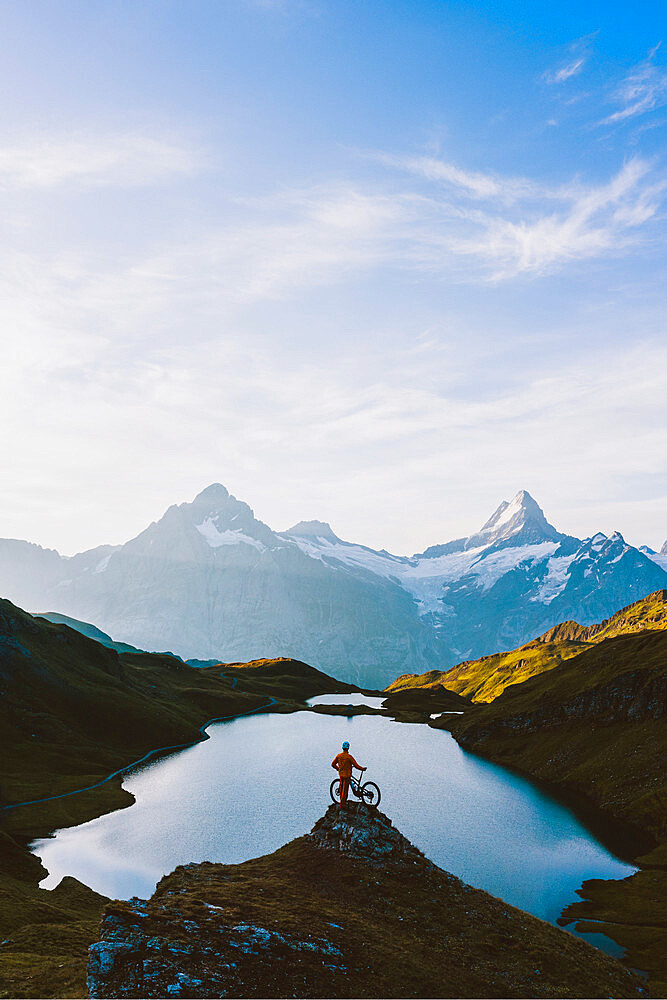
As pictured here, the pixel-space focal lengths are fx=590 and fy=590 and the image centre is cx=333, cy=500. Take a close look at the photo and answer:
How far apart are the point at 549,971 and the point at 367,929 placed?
38.8 ft

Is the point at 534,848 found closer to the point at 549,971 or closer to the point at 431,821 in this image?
the point at 431,821

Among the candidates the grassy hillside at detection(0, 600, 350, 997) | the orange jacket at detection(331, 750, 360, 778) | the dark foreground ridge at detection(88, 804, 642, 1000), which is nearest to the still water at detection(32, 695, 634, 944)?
the grassy hillside at detection(0, 600, 350, 997)

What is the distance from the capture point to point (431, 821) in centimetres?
8581

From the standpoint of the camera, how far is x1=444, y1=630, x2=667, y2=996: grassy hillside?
196 feet

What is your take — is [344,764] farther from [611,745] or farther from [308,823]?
[611,745]

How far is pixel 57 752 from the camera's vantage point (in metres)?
116

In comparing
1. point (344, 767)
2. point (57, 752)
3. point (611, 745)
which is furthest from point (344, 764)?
point (57, 752)

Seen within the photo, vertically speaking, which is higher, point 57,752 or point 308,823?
point 57,752

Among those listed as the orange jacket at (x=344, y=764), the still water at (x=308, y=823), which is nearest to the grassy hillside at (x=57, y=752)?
the still water at (x=308, y=823)

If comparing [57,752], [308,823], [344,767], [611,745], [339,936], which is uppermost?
[57,752]

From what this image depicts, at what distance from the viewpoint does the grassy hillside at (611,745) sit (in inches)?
2354

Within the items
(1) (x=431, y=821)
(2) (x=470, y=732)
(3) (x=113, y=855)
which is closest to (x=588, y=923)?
(1) (x=431, y=821)

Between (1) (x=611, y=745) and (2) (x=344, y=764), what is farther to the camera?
(1) (x=611, y=745)

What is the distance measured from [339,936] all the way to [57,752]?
102708 millimetres
